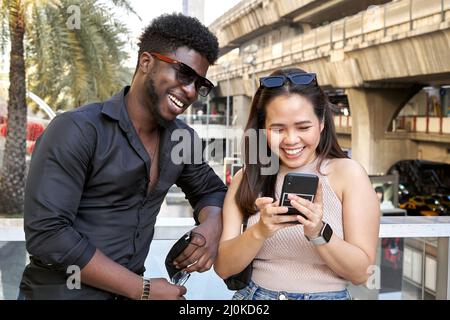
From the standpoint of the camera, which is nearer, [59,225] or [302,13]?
[59,225]

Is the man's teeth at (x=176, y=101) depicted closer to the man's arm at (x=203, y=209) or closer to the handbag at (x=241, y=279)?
the man's arm at (x=203, y=209)

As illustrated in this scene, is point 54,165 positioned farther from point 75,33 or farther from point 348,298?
point 75,33

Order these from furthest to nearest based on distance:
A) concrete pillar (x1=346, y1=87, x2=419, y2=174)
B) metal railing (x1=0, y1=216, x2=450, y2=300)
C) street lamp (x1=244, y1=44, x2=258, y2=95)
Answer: street lamp (x1=244, y1=44, x2=258, y2=95) → concrete pillar (x1=346, y1=87, x2=419, y2=174) → metal railing (x1=0, y1=216, x2=450, y2=300)

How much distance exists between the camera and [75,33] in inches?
398

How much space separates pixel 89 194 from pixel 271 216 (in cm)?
57

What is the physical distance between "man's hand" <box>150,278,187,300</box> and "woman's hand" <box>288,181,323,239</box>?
444mm

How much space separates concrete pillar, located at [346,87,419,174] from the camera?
21.8 metres

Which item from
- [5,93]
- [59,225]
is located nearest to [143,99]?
[59,225]

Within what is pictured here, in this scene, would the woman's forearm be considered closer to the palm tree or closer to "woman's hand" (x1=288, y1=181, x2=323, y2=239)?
"woman's hand" (x1=288, y1=181, x2=323, y2=239)

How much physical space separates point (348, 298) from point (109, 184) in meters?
0.91

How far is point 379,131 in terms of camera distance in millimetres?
22172

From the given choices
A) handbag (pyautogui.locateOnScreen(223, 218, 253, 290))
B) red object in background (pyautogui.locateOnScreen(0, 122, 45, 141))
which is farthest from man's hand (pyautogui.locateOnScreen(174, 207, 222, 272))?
red object in background (pyautogui.locateOnScreen(0, 122, 45, 141))

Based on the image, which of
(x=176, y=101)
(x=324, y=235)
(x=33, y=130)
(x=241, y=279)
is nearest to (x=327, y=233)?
(x=324, y=235)

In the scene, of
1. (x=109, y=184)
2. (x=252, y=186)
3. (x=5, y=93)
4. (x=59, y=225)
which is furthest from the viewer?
(x=5, y=93)
